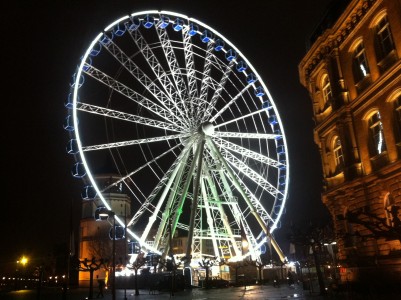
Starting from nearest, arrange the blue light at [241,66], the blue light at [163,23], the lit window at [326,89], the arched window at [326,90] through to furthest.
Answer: the arched window at [326,90], the lit window at [326,89], the blue light at [163,23], the blue light at [241,66]

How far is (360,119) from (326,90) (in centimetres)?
505

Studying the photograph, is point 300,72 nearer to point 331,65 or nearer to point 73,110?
point 331,65

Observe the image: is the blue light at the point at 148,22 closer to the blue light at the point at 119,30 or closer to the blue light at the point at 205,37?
the blue light at the point at 119,30

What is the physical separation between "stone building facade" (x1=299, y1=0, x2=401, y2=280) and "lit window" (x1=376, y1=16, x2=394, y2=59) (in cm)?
5

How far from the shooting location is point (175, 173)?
35.7 m

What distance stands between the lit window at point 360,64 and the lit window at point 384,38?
1502 mm

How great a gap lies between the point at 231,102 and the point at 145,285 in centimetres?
2097

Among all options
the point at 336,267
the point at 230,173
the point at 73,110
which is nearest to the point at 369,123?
the point at 336,267

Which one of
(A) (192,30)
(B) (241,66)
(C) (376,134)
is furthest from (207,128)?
(C) (376,134)

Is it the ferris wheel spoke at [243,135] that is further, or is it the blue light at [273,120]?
the blue light at [273,120]

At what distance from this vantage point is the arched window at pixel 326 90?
2841 cm

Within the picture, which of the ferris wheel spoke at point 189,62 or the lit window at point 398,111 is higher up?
the ferris wheel spoke at point 189,62

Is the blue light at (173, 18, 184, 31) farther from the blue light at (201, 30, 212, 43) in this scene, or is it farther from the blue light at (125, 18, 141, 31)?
the blue light at (125, 18, 141, 31)

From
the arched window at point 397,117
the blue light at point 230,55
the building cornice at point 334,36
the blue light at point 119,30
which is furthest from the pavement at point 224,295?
the blue light at point 230,55
